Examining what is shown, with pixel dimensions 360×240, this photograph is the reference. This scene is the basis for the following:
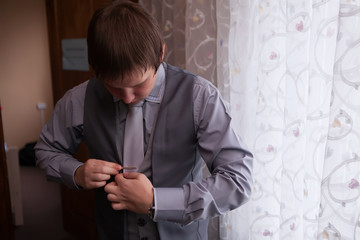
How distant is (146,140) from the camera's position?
1031 mm

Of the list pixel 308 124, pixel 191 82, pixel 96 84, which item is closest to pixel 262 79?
pixel 308 124

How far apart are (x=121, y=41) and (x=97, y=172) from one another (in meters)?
0.38

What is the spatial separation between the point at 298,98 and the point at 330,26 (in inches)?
11.5

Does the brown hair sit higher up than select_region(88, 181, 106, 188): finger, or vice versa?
the brown hair

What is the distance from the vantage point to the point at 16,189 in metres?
2.94

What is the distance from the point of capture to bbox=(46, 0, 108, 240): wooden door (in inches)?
92.4

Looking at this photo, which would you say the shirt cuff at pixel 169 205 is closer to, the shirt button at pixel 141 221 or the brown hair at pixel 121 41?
the shirt button at pixel 141 221

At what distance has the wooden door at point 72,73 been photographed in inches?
92.4

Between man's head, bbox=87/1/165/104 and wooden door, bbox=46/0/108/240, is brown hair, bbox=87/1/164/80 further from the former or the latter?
wooden door, bbox=46/0/108/240

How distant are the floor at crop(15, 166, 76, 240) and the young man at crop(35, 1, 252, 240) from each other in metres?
1.91

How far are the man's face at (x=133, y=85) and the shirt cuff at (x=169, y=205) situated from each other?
27 cm

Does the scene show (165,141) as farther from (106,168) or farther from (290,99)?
(290,99)

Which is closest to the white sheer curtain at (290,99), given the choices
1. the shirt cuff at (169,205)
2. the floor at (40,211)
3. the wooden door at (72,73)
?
the shirt cuff at (169,205)

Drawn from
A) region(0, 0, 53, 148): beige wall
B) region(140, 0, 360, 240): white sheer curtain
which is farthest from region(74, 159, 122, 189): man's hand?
region(0, 0, 53, 148): beige wall
